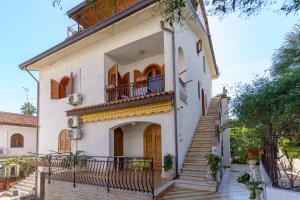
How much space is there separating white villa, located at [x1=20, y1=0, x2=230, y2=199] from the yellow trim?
44mm

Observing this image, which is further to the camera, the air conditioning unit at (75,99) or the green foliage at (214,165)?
the air conditioning unit at (75,99)

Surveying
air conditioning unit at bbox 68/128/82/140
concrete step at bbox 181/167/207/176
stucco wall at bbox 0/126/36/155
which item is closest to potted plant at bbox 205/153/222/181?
concrete step at bbox 181/167/207/176

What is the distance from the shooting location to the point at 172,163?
9.60 m

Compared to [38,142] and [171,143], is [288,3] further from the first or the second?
[38,142]

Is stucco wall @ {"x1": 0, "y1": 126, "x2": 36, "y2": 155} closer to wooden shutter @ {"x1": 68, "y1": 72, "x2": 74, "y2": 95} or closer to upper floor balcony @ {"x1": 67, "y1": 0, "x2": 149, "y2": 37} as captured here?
wooden shutter @ {"x1": 68, "y1": 72, "x2": 74, "y2": 95}

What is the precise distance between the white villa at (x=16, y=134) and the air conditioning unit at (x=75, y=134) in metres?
12.0

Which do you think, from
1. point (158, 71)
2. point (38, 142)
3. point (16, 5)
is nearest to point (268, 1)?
point (16, 5)

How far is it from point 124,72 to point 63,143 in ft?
20.1

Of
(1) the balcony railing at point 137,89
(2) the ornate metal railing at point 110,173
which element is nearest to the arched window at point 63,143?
(2) the ornate metal railing at point 110,173

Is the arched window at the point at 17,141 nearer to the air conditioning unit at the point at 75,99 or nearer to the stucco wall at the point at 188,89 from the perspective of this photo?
the air conditioning unit at the point at 75,99

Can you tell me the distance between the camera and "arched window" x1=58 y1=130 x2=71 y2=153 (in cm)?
1455

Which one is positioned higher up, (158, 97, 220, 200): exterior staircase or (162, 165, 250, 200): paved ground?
(158, 97, 220, 200): exterior staircase

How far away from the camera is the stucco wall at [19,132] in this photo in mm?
21578

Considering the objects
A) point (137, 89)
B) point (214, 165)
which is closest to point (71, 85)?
point (137, 89)
